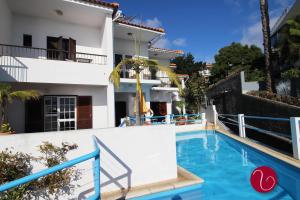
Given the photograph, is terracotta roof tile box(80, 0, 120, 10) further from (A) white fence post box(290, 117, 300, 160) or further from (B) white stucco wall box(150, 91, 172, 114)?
(A) white fence post box(290, 117, 300, 160)

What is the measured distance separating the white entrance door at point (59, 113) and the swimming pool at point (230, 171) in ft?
22.4

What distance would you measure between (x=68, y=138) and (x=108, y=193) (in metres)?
1.64

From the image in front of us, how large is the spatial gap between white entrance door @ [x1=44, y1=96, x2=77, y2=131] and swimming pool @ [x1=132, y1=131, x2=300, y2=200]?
6.84 metres

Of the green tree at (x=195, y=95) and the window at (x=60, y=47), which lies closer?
the window at (x=60, y=47)

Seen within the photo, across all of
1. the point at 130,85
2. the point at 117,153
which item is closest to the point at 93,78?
the point at 130,85

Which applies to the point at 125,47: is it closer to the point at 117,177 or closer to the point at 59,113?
the point at 59,113

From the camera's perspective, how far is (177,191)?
214 inches

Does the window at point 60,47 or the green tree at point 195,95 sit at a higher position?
the window at point 60,47

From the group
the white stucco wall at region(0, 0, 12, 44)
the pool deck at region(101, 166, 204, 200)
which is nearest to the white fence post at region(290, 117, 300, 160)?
the pool deck at region(101, 166, 204, 200)

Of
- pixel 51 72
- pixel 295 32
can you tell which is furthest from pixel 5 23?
pixel 295 32

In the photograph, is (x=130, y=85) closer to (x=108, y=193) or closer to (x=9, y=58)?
(x=9, y=58)

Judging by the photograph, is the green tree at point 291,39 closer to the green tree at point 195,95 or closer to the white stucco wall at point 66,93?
the green tree at point 195,95

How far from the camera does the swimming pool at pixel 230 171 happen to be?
539 centimetres

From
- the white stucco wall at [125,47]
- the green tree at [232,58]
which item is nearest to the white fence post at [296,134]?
the white stucco wall at [125,47]
